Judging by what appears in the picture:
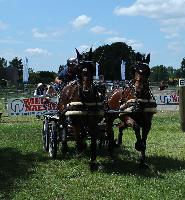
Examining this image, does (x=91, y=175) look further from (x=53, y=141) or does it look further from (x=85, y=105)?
(x=53, y=141)

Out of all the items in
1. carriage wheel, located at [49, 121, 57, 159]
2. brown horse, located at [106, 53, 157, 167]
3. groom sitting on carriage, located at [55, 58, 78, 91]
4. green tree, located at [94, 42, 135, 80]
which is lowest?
carriage wheel, located at [49, 121, 57, 159]

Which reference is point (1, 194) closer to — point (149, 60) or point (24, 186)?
point (24, 186)

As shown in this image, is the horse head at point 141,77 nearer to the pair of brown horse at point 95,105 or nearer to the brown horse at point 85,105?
the pair of brown horse at point 95,105

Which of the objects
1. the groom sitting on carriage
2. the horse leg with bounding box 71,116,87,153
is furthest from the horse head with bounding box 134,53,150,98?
the groom sitting on carriage

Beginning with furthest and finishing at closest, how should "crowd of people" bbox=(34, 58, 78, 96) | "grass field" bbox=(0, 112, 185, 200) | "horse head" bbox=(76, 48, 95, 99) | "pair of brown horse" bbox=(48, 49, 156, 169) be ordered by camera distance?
"crowd of people" bbox=(34, 58, 78, 96) < "pair of brown horse" bbox=(48, 49, 156, 169) < "horse head" bbox=(76, 48, 95, 99) < "grass field" bbox=(0, 112, 185, 200)

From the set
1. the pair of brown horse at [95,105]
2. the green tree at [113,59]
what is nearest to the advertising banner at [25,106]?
the pair of brown horse at [95,105]

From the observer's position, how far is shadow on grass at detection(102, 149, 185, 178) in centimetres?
1120

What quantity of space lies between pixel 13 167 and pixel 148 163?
3.10m

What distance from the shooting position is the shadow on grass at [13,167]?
988cm

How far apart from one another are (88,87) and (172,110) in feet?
70.1

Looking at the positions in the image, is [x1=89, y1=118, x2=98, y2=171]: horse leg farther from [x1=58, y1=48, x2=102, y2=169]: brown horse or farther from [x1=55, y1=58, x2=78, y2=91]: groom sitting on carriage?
[x1=55, y1=58, x2=78, y2=91]: groom sitting on carriage

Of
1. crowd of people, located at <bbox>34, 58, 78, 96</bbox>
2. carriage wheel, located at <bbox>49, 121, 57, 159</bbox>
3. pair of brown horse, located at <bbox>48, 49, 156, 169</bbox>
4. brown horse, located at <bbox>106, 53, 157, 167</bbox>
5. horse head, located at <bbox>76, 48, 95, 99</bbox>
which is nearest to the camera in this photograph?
horse head, located at <bbox>76, 48, 95, 99</bbox>

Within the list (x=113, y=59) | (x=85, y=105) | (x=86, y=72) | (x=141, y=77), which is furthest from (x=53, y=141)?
(x=113, y=59)

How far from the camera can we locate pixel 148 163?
1259 cm
